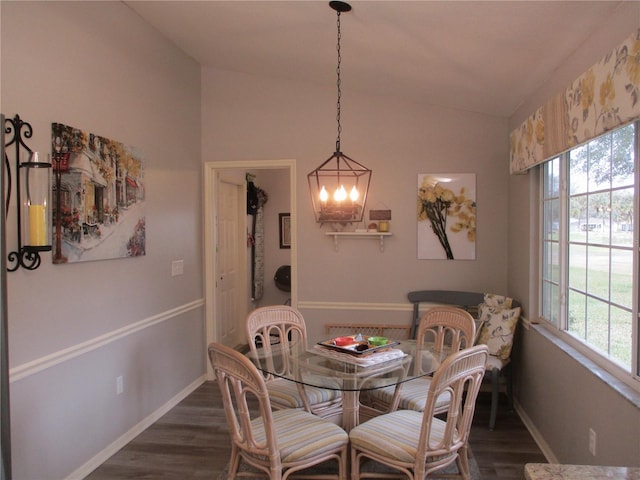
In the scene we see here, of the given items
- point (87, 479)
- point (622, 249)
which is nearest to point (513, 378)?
point (622, 249)

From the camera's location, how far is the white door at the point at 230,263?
16.0 ft

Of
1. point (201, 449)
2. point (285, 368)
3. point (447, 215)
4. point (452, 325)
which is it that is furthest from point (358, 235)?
point (201, 449)

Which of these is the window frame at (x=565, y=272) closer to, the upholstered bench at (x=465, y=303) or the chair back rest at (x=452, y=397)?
the upholstered bench at (x=465, y=303)

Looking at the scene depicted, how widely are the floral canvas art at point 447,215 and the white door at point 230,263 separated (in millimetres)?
2009

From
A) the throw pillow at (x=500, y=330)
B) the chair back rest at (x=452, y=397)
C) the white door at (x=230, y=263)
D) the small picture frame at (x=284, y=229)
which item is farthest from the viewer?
the small picture frame at (x=284, y=229)

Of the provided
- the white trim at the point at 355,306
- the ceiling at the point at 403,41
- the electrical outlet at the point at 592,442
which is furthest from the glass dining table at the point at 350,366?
the ceiling at the point at 403,41

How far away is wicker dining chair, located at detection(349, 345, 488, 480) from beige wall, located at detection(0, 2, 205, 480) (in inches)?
63.7

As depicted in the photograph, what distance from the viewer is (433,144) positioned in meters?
4.16

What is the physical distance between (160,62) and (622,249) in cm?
336

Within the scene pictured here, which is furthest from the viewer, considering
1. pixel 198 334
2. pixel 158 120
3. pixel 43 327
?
pixel 198 334

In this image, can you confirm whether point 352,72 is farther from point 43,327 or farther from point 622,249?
point 43,327

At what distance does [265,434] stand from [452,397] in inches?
34.2

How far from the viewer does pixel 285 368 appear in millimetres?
2574

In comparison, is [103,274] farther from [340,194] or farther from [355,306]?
[355,306]
